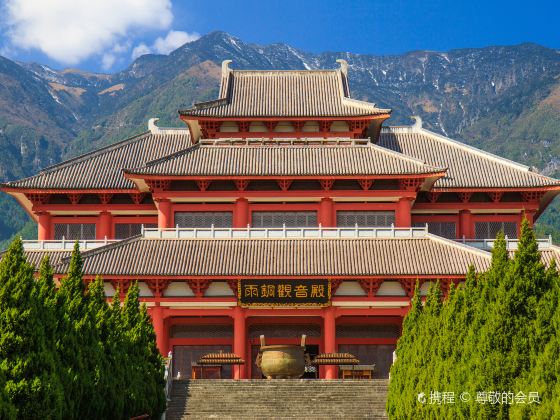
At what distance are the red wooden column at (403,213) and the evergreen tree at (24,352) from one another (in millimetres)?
23180

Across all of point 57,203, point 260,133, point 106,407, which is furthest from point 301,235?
point 106,407

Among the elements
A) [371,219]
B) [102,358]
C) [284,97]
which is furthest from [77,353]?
[284,97]

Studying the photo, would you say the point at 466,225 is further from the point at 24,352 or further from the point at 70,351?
the point at 24,352

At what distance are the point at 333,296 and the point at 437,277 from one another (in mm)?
4176

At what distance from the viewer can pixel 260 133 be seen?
43781 millimetres

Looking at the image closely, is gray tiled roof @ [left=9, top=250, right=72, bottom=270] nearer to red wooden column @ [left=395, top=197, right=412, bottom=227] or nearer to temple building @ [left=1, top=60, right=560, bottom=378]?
temple building @ [left=1, top=60, right=560, bottom=378]

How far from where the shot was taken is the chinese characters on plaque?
34.4m

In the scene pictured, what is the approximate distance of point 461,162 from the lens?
42656mm

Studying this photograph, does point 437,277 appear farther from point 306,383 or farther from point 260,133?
point 260,133

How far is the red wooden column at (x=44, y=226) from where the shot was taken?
41031mm

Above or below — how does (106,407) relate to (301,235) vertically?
below

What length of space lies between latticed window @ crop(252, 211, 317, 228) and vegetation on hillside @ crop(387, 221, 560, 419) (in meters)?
17.9

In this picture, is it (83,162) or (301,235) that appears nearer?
(301,235)

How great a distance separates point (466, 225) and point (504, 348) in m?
23.7
